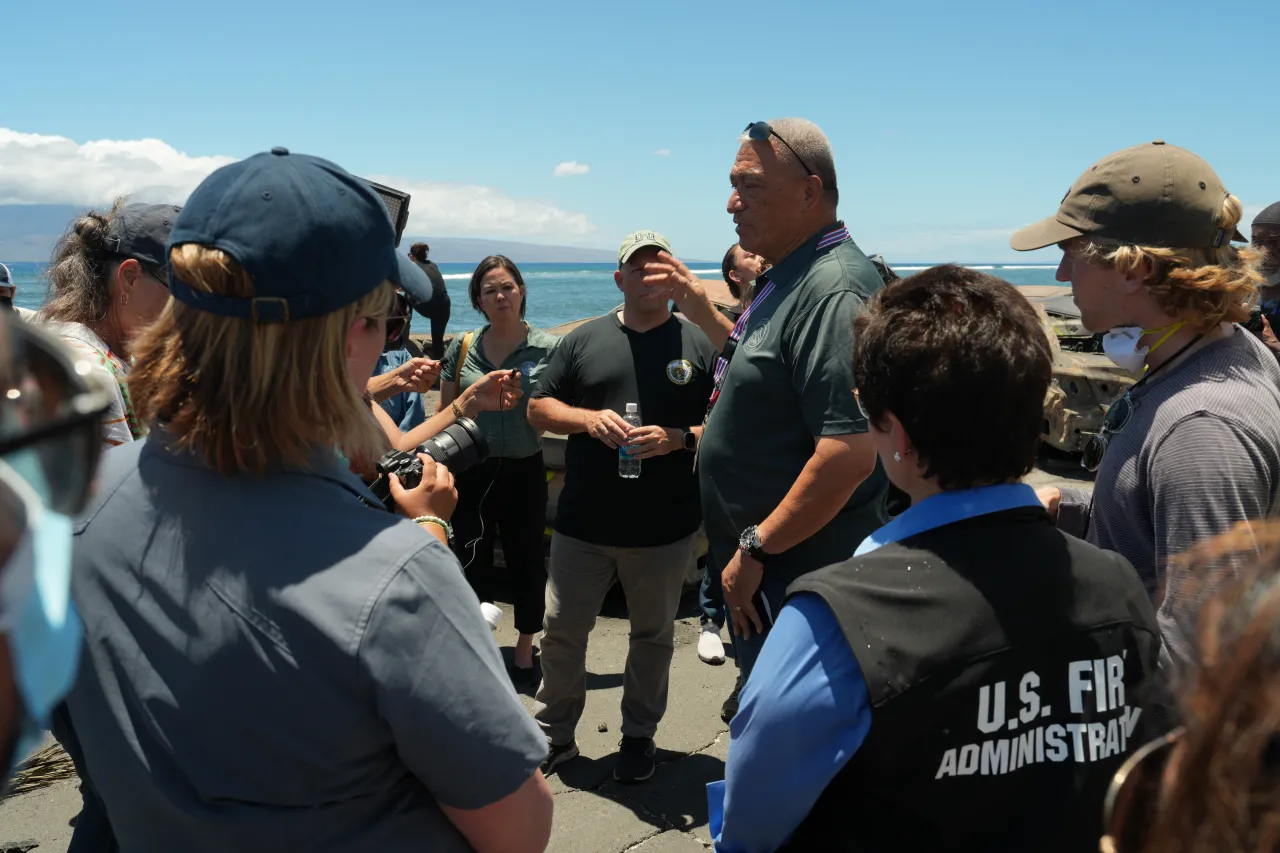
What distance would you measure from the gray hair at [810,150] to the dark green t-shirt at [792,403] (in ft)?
0.69

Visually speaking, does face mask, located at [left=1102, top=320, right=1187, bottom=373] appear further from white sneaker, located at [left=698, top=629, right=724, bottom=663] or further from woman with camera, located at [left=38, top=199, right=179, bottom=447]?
white sneaker, located at [left=698, top=629, right=724, bottom=663]

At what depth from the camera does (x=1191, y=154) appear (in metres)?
2.37

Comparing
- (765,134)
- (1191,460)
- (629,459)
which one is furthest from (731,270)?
(1191,460)

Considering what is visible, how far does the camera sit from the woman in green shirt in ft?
16.3

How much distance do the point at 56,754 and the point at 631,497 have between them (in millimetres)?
2706

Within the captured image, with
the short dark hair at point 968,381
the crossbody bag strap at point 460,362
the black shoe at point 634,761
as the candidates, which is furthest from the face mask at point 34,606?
the crossbody bag strap at point 460,362

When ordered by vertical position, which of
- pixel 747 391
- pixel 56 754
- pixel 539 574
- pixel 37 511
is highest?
pixel 37 511

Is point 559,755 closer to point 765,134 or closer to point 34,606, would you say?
point 765,134

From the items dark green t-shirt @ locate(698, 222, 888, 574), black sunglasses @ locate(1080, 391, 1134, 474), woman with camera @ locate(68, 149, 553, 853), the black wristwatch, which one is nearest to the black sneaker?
dark green t-shirt @ locate(698, 222, 888, 574)

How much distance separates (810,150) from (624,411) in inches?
59.4

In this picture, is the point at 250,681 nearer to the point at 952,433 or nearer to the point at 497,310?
the point at 952,433

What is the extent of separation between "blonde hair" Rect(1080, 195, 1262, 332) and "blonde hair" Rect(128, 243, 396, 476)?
6.11ft

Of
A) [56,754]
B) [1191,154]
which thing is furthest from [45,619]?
[56,754]

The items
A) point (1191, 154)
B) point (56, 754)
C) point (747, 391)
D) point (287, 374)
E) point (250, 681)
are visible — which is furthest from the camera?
point (56, 754)
